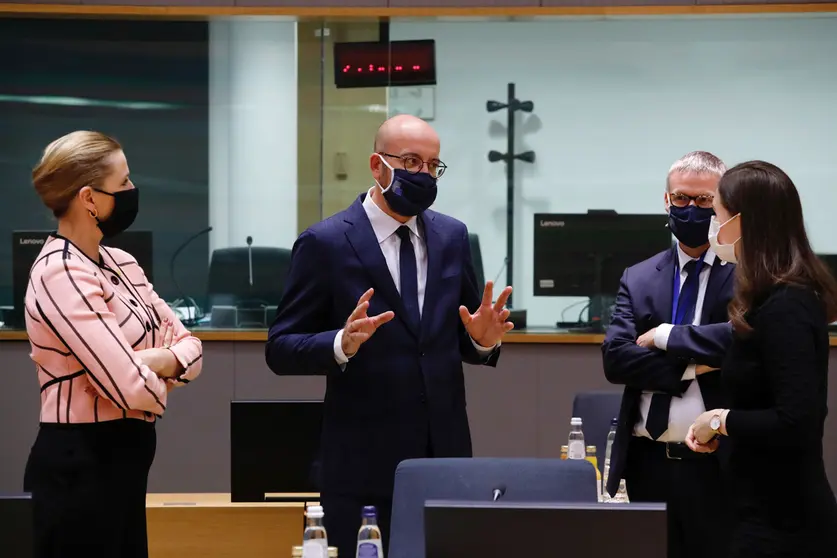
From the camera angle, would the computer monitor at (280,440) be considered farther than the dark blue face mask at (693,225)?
Yes

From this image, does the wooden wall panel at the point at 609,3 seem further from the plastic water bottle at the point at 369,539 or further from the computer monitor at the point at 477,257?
the plastic water bottle at the point at 369,539

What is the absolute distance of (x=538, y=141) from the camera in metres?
6.07

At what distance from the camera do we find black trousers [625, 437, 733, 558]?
2717 millimetres

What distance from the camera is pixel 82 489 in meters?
2.41

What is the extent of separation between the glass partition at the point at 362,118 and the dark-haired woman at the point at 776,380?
3526 millimetres

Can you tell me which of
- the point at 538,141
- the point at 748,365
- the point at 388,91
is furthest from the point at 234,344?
the point at 748,365

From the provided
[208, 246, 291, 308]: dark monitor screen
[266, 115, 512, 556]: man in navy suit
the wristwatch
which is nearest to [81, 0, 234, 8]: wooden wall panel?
[208, 246, 291, 308]: dark monitor screen

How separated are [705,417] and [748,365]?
0.18 m

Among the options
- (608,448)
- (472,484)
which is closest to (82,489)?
(472,484)

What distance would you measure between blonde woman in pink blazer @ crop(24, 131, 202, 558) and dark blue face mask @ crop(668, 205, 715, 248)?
4.69 feet

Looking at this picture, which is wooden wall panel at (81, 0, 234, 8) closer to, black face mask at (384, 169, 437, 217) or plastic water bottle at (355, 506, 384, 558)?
black face mask at (384, 169, 437, 217)

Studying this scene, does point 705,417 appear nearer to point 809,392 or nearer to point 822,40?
point 809,392

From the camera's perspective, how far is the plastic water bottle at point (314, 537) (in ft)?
6.38

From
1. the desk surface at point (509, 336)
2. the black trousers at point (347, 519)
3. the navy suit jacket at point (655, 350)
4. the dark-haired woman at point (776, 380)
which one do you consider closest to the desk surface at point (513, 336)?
the desk surface at point (509, 336)
